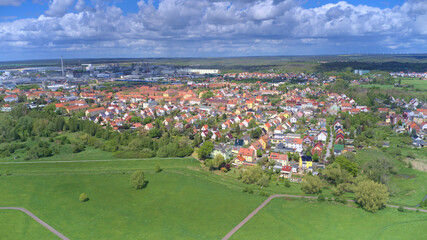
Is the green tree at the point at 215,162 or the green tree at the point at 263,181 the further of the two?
the green tree at the point at 215,162

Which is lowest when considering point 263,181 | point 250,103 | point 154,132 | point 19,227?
point 19,227

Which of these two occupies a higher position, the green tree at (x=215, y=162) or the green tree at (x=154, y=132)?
the green tree at (x=154, y=132)

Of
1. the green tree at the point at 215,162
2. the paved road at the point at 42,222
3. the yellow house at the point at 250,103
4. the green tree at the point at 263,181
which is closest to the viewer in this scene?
the paved road at the point at 42,222

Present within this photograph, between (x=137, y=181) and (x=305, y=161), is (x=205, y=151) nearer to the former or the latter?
(x=137, y=181)

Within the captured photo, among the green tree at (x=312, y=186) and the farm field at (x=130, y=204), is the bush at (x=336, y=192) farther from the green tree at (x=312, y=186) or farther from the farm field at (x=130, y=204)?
the farm field at (x=130, y=204)

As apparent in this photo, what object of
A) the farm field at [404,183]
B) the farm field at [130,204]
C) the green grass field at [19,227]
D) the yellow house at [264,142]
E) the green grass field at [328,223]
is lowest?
the green grass field at [19,227]

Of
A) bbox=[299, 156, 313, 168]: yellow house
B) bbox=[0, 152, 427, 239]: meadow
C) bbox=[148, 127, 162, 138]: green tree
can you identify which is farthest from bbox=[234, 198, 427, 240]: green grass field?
bbox=[148, 127, 162, 138]: green tree

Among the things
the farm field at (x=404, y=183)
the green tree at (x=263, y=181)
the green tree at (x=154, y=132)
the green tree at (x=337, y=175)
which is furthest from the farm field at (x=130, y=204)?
the farm field at (x=404, y=183)

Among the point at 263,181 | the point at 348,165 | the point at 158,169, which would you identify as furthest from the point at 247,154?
the point at 348,165
